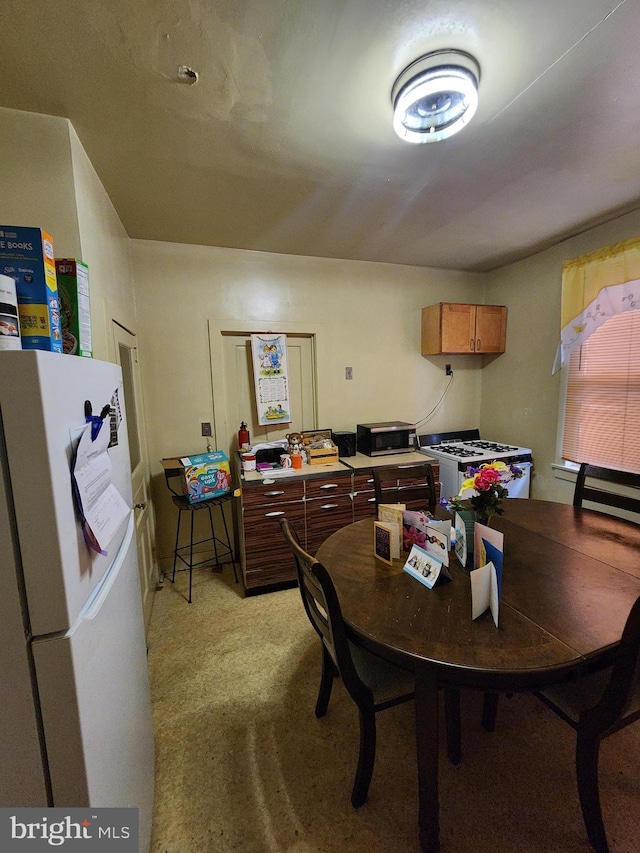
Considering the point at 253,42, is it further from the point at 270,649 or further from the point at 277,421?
the point at 270,649

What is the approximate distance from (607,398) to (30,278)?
3.36 m

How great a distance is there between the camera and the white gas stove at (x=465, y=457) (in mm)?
2844

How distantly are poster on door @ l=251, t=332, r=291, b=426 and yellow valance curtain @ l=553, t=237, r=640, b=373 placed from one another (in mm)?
2336

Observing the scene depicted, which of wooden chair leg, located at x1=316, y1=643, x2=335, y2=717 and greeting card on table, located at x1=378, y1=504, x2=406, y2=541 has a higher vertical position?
greeting card on table, located at x1=378, y1=504, x2=406, y2=541

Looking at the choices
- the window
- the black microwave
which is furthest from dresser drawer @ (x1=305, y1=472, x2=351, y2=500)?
the window

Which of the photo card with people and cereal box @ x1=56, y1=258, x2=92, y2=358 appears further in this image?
the photo card with people

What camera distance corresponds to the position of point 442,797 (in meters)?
1.22

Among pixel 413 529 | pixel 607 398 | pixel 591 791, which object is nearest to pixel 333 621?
pixel 413 529

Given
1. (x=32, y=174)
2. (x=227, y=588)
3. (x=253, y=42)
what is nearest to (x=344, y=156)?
(x=253, y=42)

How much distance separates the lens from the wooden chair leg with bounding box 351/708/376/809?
115 centimetres

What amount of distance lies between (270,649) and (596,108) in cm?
301

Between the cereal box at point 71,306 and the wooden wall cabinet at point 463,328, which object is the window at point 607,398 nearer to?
the wooden wall cabinet at point 463,328

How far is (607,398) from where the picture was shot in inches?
101

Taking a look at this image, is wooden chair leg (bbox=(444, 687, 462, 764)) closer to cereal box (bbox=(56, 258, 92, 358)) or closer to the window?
cereal box (bbox=(56, 258, 92, 358))
